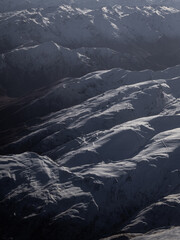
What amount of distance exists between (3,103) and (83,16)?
9971cm

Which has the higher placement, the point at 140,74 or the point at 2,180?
the point at 140,74

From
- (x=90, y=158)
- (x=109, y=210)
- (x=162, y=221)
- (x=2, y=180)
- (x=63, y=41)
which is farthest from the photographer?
(x=63, y=41)

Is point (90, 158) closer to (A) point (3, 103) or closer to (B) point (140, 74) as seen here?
(B) point (140, 74)

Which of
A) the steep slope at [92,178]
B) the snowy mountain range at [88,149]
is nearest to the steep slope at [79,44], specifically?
the snowy mountain range at [88,149]

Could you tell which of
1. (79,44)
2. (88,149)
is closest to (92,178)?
(88,149)

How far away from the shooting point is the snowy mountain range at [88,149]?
40.4 m

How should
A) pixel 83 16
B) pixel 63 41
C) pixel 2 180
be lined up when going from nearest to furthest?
pixel 2 180, pixel 63 41, pixel 83 16

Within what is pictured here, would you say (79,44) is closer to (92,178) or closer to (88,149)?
(88,149)

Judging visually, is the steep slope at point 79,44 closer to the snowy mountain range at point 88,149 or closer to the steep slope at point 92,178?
the snowy mountain range at point 88,149

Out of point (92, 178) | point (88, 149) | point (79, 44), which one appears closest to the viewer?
point (92, 178)

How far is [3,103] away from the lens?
344 ft

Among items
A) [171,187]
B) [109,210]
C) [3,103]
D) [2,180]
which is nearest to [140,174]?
[171,187]

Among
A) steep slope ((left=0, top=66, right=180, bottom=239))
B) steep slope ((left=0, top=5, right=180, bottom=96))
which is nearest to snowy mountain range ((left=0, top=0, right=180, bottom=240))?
steep slope ((left=0, top=66, right=180, bottom=239))

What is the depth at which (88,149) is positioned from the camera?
53.2 meters
